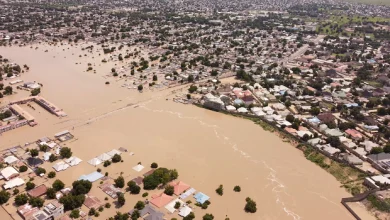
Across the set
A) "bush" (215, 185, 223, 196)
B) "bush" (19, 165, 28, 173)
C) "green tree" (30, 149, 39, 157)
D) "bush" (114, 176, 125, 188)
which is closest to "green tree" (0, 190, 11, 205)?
"bush" (19, 165, 28, 173)

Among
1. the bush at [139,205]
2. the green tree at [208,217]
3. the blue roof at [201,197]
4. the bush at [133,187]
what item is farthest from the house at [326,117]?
the bush at [139,205]

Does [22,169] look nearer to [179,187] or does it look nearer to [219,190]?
[179,187]

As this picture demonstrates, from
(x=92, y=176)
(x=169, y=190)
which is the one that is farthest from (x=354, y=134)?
(x=92, y=176)

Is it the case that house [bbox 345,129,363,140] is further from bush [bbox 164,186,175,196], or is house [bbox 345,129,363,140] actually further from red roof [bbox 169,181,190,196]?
bush [bbox 164,186,175,196]

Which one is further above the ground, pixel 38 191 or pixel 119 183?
pixel 38 191

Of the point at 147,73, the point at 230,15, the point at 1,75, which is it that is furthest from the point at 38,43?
the point at 230,15

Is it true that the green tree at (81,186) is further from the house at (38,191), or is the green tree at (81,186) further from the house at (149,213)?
the house at (149,213)
